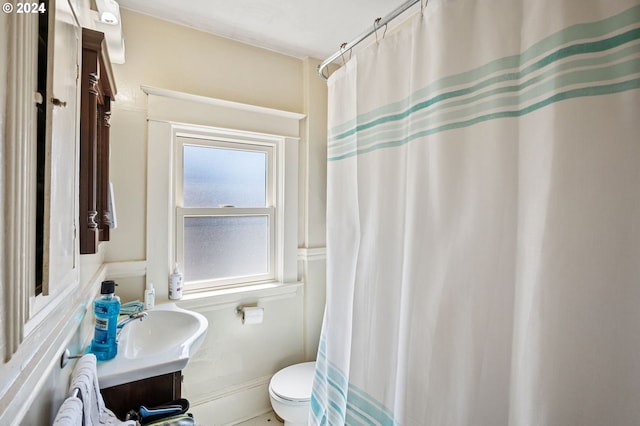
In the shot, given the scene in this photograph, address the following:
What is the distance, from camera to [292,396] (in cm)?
167

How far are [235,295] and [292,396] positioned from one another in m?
0.69

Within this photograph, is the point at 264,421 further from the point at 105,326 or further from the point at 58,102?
the point at 58,102

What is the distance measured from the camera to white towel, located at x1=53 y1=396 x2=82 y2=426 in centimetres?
62

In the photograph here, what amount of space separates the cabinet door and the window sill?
104cm

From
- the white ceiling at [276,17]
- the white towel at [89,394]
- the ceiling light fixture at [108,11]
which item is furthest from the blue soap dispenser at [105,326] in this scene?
the white ceiling at [276,17]

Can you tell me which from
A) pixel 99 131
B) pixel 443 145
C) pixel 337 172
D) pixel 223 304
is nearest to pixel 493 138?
pixel 443 145

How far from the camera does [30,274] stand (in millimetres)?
541

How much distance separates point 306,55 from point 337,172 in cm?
137

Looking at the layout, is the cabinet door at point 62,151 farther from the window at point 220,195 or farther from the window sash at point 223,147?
the window sash at point 223,147

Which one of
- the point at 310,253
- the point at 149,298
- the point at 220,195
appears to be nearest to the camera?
the point at 149,298

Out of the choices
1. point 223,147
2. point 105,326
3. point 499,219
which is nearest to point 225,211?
point 223,147

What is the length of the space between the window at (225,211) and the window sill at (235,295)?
7 centimetres

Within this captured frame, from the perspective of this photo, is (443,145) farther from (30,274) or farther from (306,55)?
(306,55)

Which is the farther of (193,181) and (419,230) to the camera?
(193,181)
